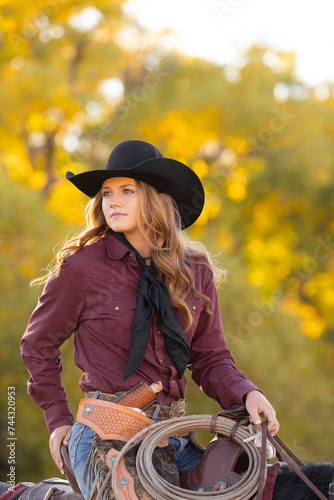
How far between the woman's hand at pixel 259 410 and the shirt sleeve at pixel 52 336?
706mm

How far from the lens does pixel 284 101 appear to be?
46.1 feet

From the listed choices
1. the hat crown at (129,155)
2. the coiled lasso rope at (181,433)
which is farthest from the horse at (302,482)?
the hat crown at (129,155)

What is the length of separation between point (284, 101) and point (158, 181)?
40.7 feet

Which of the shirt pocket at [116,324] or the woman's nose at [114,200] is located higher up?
the woman's nose at [114,200]

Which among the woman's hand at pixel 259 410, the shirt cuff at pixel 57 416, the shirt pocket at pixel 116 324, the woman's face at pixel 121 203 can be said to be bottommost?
the shirt cuff at pixel 57 416

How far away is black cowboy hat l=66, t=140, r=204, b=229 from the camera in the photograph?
234cm

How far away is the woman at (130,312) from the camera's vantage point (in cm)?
222

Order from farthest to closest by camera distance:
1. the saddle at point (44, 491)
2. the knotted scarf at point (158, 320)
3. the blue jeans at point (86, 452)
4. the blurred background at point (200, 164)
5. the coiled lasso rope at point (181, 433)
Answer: the blurred background at point (200, 164)
the saddle at point (44, 491)
the knotted scarf at point (158, 320)
the blue jeans at point (86, 452)
the coiled lasso rope at point (181, 433)

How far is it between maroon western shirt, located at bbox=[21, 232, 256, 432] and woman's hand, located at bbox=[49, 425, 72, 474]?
1.0 inches

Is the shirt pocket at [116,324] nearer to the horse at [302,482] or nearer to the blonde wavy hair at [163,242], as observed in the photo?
the blonde wavy hair at [163,242]

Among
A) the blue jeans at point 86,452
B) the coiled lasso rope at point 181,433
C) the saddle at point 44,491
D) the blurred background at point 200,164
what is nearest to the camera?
the coiled lasso rope at point 181,433

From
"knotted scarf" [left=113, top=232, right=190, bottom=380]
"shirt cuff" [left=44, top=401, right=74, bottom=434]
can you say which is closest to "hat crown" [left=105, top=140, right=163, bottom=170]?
"knotted scarf" [left=113, top=232, right=190, bottom=380]

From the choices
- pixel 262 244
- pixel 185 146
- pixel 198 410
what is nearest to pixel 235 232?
pixel 262 244

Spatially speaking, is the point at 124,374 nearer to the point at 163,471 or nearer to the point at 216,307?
the point at 163,471
